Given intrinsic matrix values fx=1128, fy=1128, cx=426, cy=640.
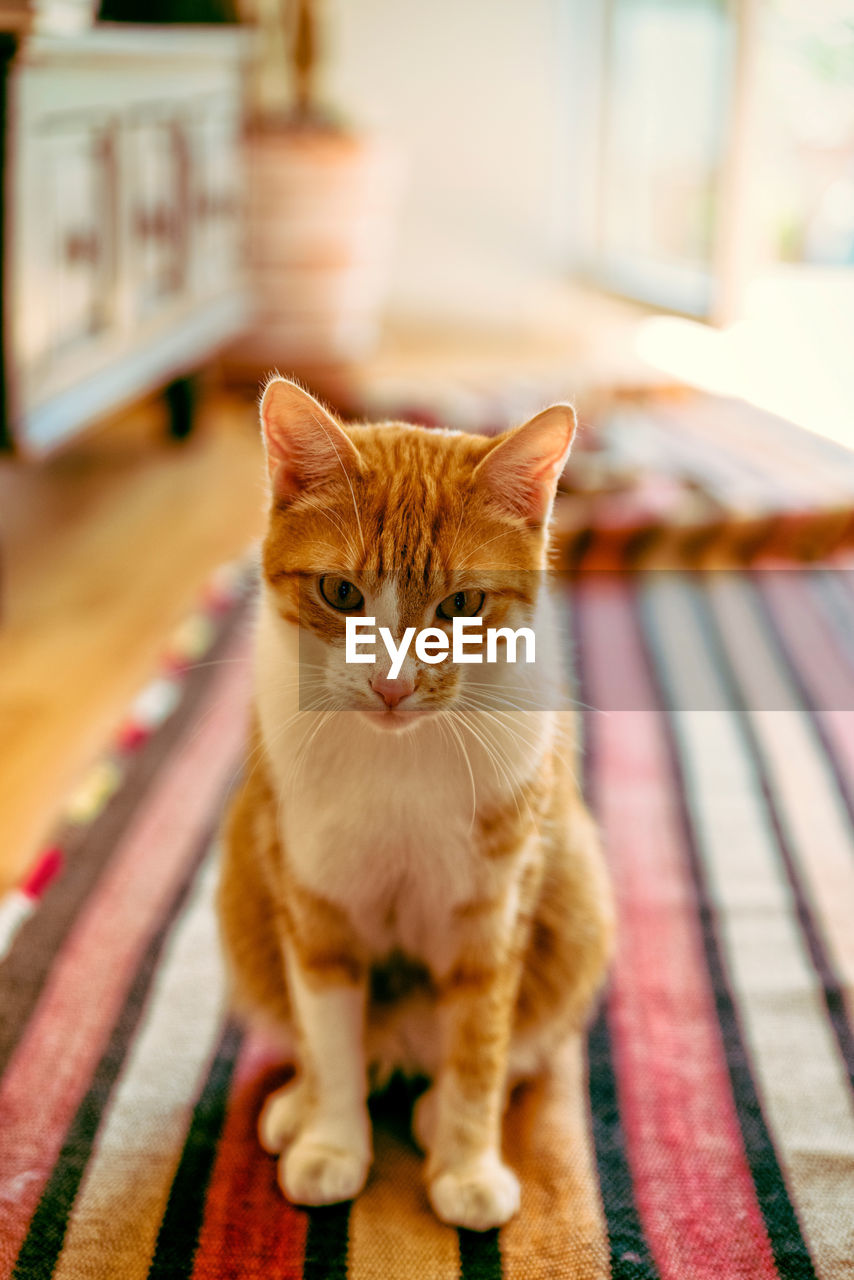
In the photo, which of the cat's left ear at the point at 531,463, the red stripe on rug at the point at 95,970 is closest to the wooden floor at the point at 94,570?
the red stripe on rug at the point at 95,970

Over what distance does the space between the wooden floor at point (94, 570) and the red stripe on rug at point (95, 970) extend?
132mm

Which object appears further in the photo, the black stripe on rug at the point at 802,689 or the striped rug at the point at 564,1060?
the black stripe on rug at the point at 802,689

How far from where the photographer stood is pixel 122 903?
1203 mm

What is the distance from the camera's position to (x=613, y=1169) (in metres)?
0.90

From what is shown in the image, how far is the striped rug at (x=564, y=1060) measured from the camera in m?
0.83

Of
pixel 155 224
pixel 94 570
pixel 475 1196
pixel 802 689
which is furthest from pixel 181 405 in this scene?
pixel 475 1196

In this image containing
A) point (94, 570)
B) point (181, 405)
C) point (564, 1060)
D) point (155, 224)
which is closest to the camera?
point (564, 1060)

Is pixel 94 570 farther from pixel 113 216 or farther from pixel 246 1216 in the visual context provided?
pixel 246 1216

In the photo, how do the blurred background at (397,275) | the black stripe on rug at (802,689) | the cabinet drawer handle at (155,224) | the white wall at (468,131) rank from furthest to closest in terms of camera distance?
the white wall at (468,131) → the cabinet drawer handle at (155,224) → the blurred background at (397,275) → the black stripe on rug at (802,689)

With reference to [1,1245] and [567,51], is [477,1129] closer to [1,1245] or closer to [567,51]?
[1,1245]

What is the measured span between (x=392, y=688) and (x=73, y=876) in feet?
2.13

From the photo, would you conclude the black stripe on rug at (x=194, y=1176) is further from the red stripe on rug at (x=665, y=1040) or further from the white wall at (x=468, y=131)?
the white wall at (x=468, y=131)

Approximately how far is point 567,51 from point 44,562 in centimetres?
296

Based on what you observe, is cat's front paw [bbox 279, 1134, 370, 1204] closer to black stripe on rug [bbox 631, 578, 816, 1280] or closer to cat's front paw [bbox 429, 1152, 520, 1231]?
cat's front paw [bbox 429, 1152, 520, 1231]
